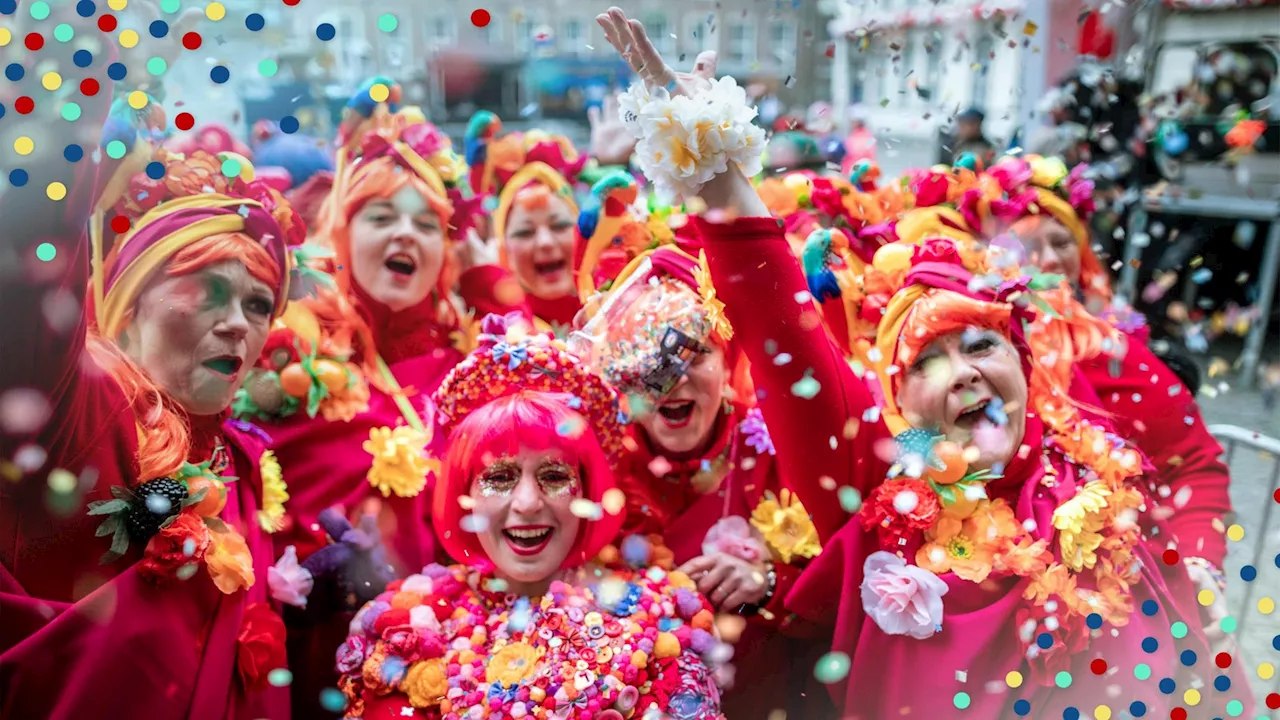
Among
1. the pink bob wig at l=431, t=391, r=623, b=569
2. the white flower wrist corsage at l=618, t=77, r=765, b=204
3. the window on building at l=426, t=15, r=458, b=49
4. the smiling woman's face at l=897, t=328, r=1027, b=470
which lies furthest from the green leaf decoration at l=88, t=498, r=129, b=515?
the window on building at l=426, t=15, r=458, b=49

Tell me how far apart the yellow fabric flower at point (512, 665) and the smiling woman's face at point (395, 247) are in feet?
4.01

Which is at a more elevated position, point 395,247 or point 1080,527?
point 395,247

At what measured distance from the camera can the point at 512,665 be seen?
5.56 ft

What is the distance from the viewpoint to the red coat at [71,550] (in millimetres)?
1340

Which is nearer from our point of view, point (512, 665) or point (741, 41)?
point (512, 665)

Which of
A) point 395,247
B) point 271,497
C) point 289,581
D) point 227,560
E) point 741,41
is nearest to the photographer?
point 227,560

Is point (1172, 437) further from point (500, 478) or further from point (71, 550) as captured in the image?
point (71, 550)

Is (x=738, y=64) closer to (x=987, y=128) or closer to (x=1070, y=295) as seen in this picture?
(x=1070, y=295)

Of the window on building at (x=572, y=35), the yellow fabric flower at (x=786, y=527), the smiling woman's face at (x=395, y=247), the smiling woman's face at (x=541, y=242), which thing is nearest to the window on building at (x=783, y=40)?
the window on building at (x=572, y=35)

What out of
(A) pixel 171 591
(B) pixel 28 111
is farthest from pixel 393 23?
(A) pixel 171 591

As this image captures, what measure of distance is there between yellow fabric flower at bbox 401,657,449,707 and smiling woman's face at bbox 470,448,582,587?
0.73 ft

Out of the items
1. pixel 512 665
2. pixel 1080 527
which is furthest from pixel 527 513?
pixel 1080 527

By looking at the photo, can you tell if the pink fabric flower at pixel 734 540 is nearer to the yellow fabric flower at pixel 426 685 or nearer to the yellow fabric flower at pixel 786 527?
the yellow fabric flower at pixel 786 527

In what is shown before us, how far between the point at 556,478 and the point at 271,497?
655 mm
